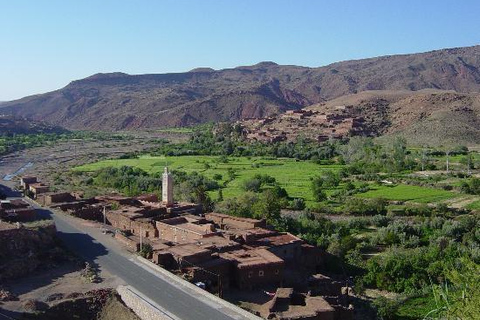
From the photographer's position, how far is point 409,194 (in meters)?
48.0

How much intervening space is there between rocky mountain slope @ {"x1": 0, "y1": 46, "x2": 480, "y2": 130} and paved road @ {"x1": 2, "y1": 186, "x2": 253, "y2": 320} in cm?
10541

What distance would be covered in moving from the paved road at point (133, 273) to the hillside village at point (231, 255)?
902 millimetres

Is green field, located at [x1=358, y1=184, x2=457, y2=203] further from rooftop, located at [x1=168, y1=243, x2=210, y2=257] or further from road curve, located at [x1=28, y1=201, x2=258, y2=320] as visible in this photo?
rooftop, located at [x1=168, y1=243, x2=210, y2=257]

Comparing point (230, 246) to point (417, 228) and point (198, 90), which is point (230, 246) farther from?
point (198, 90)

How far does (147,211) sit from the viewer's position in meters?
31.9

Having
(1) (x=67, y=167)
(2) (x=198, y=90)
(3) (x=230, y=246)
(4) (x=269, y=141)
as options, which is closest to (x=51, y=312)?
(3) (x=230, y=246)

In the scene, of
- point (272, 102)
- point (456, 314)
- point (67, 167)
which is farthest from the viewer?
point (272, 102)

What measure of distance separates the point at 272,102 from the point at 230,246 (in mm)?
121872

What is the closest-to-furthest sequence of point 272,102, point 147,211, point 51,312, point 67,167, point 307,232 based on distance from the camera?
point 51,312 < point 147,211 < point 307,232 < point 67,167 < point 272,102

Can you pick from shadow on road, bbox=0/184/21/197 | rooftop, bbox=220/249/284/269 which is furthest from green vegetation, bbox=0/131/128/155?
rooftop, bbox=220/249/284/269

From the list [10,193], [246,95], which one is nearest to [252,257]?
[10,193]

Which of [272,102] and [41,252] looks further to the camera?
[272,102]

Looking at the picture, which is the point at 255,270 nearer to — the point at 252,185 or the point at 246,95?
the point at 252,185

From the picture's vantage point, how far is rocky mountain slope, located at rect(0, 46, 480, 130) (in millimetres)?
144375
